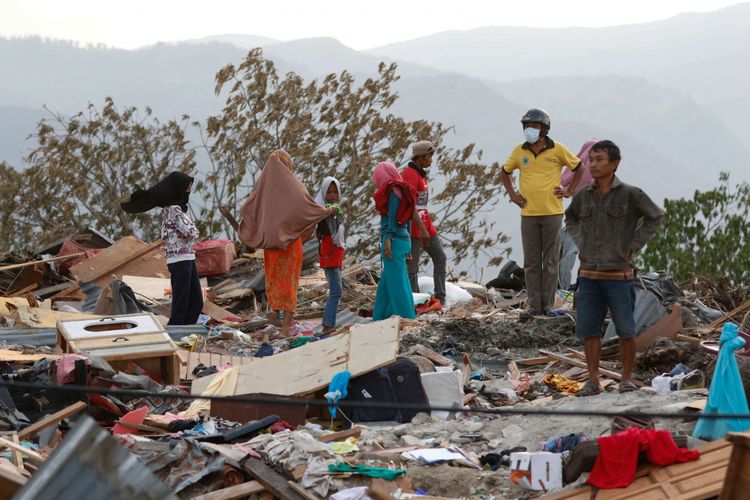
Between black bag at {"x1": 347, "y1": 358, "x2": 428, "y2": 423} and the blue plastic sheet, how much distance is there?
207 cm

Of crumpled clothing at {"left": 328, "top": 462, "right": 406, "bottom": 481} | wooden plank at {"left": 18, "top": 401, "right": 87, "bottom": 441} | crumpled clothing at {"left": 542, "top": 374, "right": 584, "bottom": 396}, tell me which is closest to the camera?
crumpled clothing at {"left": 328, "top": 462, "right": 406, "bottom": 481}

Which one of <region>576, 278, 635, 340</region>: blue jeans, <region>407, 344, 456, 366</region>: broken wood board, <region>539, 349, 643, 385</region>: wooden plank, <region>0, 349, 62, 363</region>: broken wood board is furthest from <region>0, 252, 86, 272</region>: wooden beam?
<region>576, 278, 635, 340</region>: blue jeans

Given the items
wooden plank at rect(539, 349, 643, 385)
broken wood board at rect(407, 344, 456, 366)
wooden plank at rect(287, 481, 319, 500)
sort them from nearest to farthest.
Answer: wooden plank at rect(287, 481, 319, 500), wooden plank at rect(539, 349, 643, 385), broken wood board at rect(407, 344, 456, 366)

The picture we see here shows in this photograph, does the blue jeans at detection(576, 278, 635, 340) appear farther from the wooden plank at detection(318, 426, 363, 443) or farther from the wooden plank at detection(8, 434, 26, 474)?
the wooden plank at detection(8, 434, 26, 474)

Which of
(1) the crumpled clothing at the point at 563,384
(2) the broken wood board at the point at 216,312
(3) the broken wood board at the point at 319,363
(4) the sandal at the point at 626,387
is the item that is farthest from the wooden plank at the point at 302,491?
(2) the broken wood board at the point at 216,312

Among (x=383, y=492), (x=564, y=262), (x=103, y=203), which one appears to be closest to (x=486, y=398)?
(x=383, y=492)

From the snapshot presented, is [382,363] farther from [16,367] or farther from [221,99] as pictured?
[221,99]

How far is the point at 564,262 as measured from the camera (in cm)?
1312

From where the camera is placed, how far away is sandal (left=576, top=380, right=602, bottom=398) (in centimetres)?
700

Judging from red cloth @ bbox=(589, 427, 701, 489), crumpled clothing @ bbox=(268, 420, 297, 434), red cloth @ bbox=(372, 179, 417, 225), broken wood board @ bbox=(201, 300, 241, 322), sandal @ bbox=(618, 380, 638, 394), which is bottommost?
broken wood board @ bbox=(201, 300, 241, 322)

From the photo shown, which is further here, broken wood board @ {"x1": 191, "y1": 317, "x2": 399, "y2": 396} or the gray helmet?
the gray helmet

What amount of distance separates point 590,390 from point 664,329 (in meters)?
1.91

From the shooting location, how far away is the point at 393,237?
1038 cm

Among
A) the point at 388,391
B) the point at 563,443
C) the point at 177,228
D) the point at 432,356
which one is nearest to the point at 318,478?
the point at 563,443
